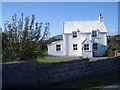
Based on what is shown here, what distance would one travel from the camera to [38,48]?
15.8m

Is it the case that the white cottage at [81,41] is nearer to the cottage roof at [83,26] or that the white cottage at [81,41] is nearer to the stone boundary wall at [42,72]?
the cottage roof at [83,26]

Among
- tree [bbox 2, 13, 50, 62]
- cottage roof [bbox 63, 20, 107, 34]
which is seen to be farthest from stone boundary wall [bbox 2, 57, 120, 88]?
cottage roof [bbox 63, 20, 107, 34]

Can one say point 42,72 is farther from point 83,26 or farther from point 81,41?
point 83,26

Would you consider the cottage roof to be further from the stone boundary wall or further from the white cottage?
the stone boundary wall

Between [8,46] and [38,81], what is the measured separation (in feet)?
12.1

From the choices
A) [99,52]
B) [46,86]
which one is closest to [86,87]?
[46,86]

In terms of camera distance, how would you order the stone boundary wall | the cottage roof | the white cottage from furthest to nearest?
the cottage roof → the white cottage → the stone boundary wall

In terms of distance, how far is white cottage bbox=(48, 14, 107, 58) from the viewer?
45.2 metres

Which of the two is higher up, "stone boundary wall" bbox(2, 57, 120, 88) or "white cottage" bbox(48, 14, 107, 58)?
"white cottage" bbox(48, 14, 107, 58)

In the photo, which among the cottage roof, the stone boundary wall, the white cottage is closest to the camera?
the stone boundary wall

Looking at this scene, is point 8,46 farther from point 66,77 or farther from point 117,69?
point 117,69

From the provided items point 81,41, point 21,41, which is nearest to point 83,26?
point 81,41

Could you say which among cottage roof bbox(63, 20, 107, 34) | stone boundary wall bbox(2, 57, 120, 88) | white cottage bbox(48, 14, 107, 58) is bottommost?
stone boundary wall bbox(2, 57, 120, 88)

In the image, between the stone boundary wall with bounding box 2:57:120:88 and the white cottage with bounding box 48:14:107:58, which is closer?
the stone boundary wall with bounding box 2:57:120:88
